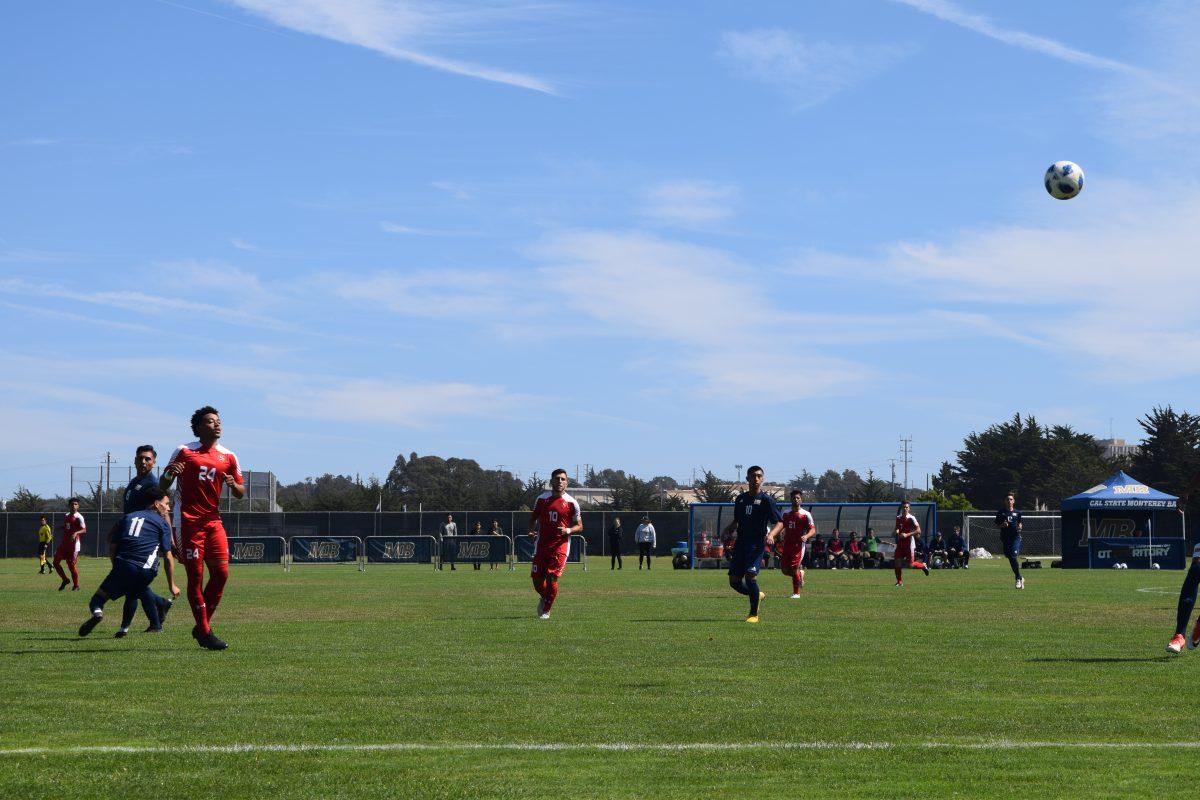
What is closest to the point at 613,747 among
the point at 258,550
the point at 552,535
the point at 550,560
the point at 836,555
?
the point at 550,560

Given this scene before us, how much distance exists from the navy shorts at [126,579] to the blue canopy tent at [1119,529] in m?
38.3

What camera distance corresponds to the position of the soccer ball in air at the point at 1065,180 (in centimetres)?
2620

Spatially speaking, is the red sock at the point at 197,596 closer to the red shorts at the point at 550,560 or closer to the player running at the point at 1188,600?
the red shorts at the point at 550,560

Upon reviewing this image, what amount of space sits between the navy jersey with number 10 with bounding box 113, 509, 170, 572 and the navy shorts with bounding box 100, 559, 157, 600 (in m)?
0.05

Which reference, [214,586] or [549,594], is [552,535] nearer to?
[549,594]

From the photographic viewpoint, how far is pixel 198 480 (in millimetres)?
12977

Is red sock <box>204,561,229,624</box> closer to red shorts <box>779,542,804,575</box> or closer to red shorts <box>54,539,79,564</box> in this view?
red shorts <box>779,542,804,575</box>

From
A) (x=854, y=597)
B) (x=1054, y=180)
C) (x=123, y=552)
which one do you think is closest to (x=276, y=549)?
(x=854, y=597)

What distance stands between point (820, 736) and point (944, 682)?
118 inches

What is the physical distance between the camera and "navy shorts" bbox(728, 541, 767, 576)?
18.3m

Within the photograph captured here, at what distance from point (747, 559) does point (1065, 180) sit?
39.8 ft

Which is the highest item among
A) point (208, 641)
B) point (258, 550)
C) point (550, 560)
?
point (550, 560)

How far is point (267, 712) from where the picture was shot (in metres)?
8.62

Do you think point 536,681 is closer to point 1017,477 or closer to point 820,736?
point 820,736
